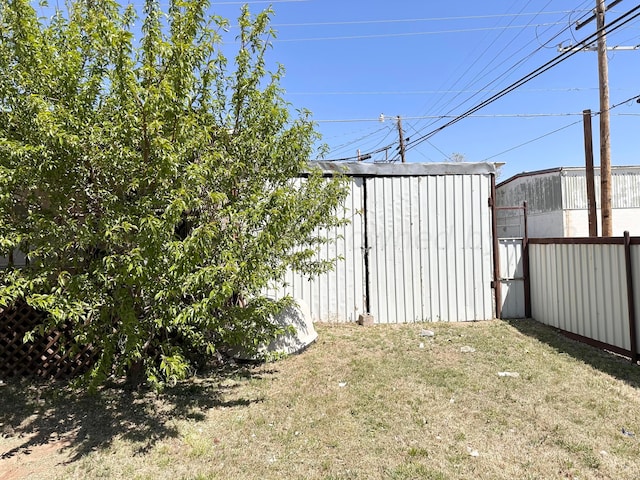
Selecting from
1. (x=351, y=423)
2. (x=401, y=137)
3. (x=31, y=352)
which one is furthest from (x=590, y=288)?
(x=401, y=137)

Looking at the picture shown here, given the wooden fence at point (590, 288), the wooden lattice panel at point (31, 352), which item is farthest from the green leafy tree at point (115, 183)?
the wooden fence at point (590, 288)

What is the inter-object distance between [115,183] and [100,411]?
218 centimetres

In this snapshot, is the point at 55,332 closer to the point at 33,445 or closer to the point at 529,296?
the point at 33,445

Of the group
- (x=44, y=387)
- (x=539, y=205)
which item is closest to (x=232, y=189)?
(x=44, y=387)

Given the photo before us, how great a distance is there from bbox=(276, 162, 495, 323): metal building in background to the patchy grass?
1.93 meters

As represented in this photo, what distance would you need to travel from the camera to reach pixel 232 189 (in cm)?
374

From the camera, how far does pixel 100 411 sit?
3697 millimetres

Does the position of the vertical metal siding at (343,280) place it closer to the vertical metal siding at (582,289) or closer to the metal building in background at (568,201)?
the vertical metal siding at (582,289)

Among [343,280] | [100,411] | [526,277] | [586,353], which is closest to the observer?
[100,411]

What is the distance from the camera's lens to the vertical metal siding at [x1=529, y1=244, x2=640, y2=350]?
498 cm

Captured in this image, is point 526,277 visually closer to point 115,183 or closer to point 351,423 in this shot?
point 351,423

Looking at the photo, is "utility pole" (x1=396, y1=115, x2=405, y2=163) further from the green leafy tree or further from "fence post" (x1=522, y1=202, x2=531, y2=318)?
the green leafy tree

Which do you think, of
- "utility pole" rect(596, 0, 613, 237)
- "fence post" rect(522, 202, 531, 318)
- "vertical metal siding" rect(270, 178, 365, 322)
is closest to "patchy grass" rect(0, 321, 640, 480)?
A: "vertical metal siding" rect(270, 178, 365, 322)

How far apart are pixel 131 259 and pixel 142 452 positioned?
1492 mm
